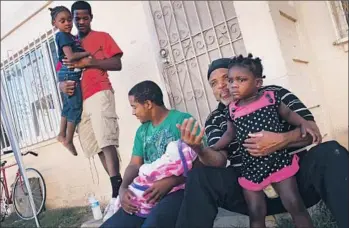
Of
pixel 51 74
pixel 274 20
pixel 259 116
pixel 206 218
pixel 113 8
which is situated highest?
pixel 113 8

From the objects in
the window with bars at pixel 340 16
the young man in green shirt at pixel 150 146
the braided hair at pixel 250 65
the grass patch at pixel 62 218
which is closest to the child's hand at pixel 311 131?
the braided hair at pixel 250 65

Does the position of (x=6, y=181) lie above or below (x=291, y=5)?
below

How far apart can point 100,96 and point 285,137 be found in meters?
1.56

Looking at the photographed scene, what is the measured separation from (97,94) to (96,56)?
1.04 ft

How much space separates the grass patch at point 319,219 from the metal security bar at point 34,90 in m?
3.71

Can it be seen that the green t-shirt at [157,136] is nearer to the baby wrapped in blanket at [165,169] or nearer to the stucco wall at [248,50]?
the baby wrapped in blanket at [165,169]

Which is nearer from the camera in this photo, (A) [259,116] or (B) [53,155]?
(A) [259,116]

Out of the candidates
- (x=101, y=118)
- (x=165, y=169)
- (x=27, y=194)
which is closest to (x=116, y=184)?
(x=101, y=118)

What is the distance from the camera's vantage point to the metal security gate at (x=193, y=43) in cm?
382

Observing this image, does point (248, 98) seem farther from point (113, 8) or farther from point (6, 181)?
point (6, 181)

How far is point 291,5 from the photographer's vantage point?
147 inches

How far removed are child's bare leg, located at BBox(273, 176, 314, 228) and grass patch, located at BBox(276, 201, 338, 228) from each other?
573 millimetres

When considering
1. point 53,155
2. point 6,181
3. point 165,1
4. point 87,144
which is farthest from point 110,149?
point 6,181

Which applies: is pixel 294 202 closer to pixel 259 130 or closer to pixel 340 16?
pixel 259 130
